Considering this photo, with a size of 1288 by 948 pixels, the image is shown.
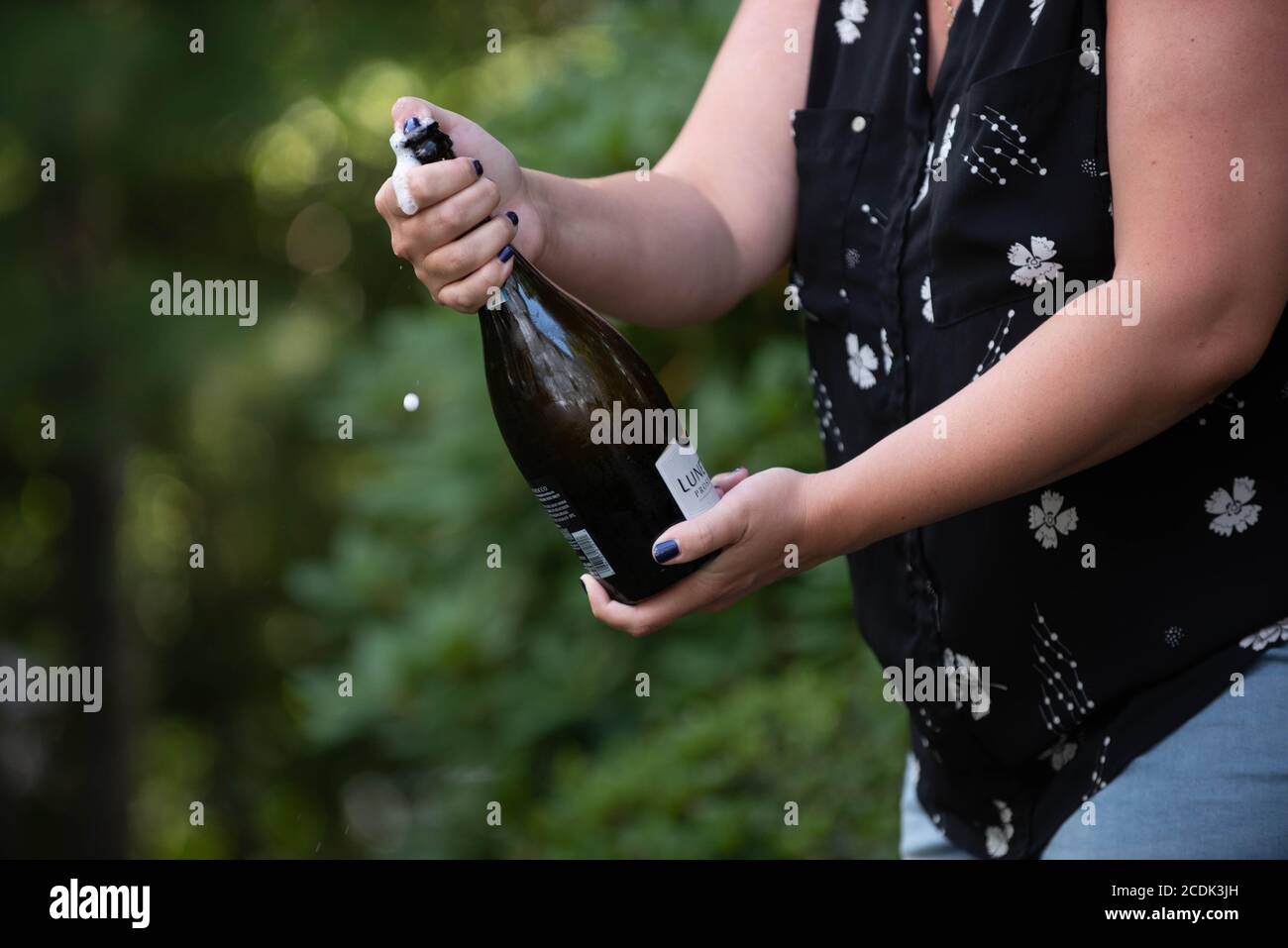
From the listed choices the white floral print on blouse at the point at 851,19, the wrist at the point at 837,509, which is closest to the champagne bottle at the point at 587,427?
the wrist at the point at 837,509

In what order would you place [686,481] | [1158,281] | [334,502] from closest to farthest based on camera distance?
1. [1158,281]
2. [686,481]
3. [334,502]

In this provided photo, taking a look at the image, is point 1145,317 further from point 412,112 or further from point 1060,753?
point 412,112

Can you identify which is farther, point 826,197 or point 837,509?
point 826,197

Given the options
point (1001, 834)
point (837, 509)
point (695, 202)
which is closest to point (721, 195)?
point (695, 202)

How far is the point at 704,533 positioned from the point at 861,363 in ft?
1.26

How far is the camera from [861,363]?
4.86 ft

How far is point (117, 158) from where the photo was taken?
5.30 m

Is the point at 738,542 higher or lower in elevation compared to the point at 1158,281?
lower

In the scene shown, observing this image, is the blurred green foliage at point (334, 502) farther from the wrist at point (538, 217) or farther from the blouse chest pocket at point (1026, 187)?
the blouse chest pocket at point (1026, 187)

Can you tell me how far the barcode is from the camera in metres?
1.37

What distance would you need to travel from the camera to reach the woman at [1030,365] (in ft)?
3.58
